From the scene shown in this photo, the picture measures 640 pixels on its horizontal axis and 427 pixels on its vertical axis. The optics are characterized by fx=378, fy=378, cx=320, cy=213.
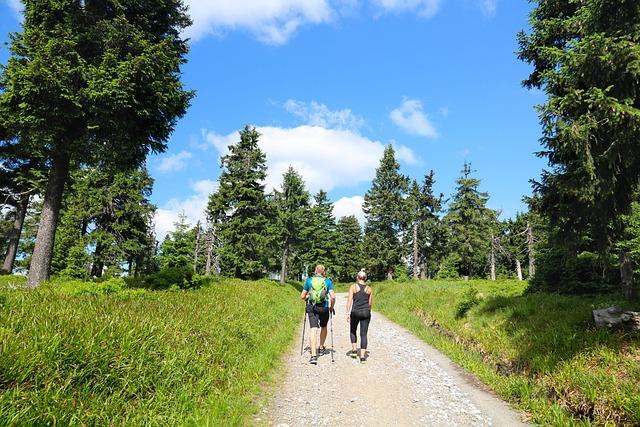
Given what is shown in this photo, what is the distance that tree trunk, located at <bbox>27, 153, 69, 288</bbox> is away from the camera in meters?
12.6

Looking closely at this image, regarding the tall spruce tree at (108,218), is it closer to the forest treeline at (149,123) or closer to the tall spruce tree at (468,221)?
the forest treeline at (149,123)

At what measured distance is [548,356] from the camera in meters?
8.62

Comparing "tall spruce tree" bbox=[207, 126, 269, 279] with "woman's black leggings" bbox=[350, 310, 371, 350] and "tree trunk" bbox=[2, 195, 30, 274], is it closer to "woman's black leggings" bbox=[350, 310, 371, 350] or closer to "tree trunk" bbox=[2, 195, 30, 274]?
"tree trunk" bbox=[2, 195, 30, 274]

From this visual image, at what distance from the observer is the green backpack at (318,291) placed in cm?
998

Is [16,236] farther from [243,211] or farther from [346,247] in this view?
[346,247]

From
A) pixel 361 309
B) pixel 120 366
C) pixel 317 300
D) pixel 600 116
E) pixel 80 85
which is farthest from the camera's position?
pixel 80 85

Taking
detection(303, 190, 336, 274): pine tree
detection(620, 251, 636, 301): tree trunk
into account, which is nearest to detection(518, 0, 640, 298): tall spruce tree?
detection(620, 251, 636, 301): tree trunk

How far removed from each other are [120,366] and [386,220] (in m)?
45.8

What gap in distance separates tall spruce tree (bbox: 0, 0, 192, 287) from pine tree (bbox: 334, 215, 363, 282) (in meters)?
49.5

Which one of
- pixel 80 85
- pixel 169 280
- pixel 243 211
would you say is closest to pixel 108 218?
pixel 243 211

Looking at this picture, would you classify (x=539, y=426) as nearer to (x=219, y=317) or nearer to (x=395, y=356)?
(x=395, y=356)

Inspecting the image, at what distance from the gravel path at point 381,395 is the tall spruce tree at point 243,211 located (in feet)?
79.1

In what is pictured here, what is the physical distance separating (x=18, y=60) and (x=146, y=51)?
4029mm

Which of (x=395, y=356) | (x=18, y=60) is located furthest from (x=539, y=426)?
(x=18, y=60)
